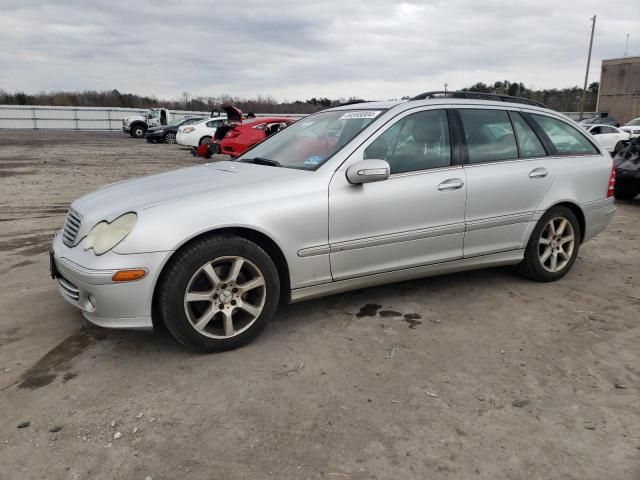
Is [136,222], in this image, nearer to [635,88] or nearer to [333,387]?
[333,387]

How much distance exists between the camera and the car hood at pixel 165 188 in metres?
3.28

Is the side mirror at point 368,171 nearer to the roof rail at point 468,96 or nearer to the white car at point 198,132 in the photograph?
the roof rail at point 468,96

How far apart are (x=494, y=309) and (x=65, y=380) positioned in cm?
298

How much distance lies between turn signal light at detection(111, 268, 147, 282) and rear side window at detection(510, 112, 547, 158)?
3.19 meters

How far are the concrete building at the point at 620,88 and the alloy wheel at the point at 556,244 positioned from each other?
50.3 meters

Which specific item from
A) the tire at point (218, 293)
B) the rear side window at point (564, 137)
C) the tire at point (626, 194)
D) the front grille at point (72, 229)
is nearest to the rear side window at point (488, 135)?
the rear side window at point (564, 137)

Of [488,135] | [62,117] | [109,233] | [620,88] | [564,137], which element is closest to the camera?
[109,233]

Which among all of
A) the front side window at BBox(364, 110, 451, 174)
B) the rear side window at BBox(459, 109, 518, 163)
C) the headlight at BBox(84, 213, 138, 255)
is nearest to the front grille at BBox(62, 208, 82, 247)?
the headlight at BBox(84, 213, 138, 255)

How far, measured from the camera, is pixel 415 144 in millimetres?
3945

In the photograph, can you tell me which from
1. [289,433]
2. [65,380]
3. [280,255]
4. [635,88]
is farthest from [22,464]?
[635,88]

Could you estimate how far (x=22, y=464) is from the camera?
230 centimetres

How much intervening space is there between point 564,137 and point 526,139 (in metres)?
0.51

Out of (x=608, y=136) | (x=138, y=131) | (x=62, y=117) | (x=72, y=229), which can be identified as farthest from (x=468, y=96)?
(x=62, y=117)

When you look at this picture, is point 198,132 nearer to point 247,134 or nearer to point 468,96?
point 247,134
